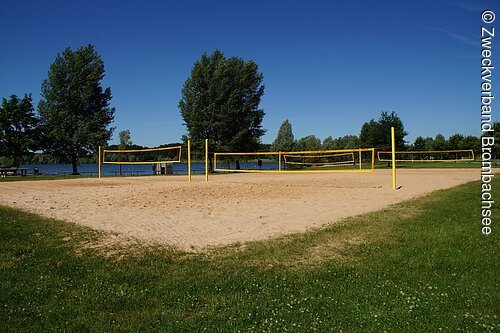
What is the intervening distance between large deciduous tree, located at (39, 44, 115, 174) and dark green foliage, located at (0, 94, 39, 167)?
108cm

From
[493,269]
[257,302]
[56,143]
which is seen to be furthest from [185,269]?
[56,143]

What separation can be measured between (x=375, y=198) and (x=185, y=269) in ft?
27.1

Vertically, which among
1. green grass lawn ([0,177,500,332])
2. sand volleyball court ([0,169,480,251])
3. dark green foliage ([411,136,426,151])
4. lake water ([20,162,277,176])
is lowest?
lake water ([20,162,277,176])

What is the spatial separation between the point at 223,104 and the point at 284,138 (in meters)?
43.2

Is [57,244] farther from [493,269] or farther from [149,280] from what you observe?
[493,269]

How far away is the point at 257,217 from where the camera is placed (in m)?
8.41

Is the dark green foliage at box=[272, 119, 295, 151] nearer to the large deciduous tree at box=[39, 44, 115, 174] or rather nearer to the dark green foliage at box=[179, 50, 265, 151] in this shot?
the dark green foliage at box=[179, 50, 265, 151]

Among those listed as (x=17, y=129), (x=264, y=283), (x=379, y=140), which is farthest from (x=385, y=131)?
(x=264, y=283)

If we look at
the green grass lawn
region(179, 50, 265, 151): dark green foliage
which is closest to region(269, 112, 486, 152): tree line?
region(179, 50, 265, 151): dark green foliage

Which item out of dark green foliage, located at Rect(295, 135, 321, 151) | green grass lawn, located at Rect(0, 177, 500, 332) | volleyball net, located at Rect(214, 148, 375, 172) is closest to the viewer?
green grass lawn, located at Rect(0, 177, 500, 332)

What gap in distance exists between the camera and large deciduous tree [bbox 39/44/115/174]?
3500 centimetres

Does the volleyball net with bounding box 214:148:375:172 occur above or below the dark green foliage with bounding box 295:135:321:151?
below

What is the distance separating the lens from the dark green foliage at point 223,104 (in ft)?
129

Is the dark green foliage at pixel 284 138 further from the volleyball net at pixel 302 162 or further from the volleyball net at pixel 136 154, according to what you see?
the volleyball net at pixel 136 154
